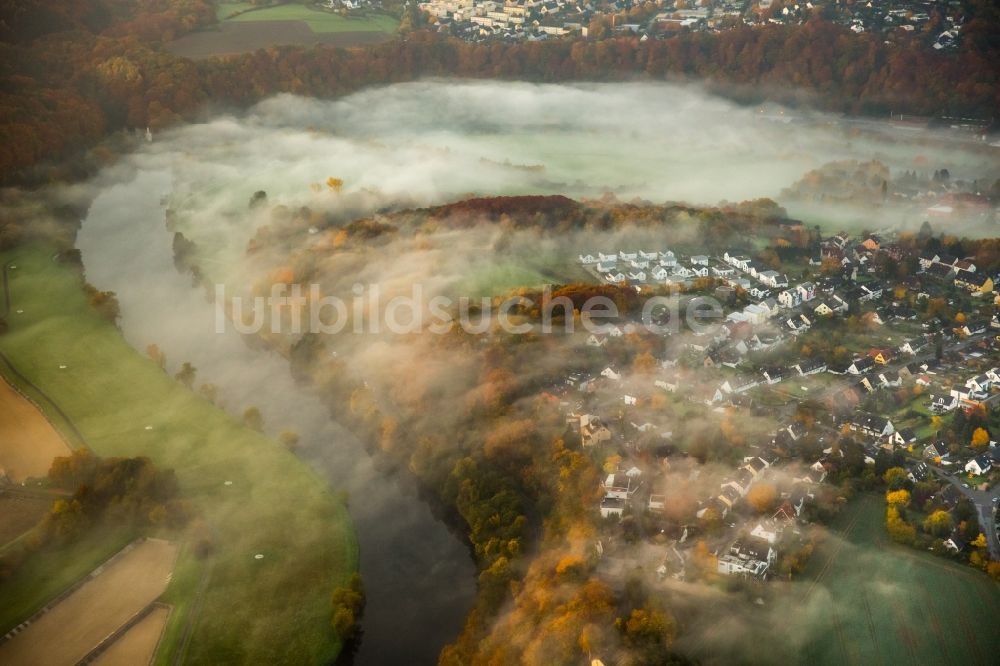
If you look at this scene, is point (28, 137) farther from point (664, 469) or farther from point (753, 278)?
point (664, 469)

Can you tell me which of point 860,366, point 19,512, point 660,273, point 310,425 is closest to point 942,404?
point 860,366

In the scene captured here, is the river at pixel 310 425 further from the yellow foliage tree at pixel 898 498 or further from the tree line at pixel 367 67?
the yellow foliage tree at pixel 898 498

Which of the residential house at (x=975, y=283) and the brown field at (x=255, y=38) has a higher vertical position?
the brown field at (x=255, y=38)

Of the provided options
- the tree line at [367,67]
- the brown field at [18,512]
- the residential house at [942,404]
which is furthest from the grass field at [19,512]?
the tree line at [367,67]

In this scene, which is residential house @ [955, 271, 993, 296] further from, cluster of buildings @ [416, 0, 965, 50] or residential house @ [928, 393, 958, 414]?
cluster of buildings @ [416, 0, 965, 50]

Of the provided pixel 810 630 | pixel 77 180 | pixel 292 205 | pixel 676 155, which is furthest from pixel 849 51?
pixel 810 630
